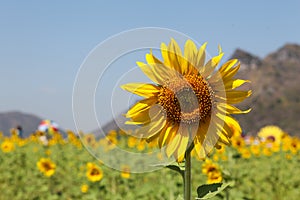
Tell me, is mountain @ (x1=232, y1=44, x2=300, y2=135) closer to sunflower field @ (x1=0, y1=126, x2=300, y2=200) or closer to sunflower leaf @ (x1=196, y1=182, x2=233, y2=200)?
sunflower field @ (x1=0, y1=126, x2=300, y2=200)

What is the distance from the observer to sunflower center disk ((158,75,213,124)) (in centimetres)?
144

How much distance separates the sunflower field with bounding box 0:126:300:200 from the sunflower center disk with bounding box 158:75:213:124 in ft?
5.12

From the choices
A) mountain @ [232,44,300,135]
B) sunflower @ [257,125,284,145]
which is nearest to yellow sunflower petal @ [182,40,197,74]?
sunflower @ [257,125,284,145]

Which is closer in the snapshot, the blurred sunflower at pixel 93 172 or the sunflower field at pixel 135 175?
the sunflower field at pixel 135 175

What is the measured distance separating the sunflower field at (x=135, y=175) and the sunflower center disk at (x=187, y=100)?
1562 millimetres

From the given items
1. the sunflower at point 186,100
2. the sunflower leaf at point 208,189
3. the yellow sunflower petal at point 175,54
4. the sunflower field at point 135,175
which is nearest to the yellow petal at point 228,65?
the sunflower at point 186,100

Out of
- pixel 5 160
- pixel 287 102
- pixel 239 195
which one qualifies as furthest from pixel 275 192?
pixel 287 102

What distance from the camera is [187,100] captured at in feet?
4.73

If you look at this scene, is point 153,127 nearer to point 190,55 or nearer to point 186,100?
point 186,100

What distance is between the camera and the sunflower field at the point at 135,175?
400 cm

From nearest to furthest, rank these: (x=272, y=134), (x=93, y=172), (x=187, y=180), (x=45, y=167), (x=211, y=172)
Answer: (x=187, y=180)
(x=211, y=172)
(x=93, y=172)
(x=45, y=167)
(x=272, y=134)

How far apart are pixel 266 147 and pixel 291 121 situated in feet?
265

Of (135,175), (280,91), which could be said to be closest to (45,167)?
(135,175)

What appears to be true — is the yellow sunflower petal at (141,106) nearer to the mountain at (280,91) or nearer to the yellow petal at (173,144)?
the yellow petal at (173,144)
